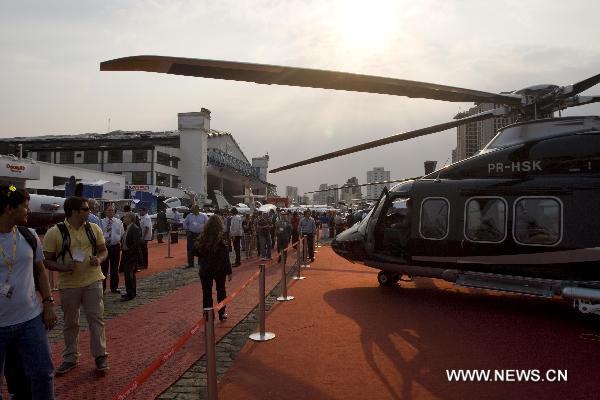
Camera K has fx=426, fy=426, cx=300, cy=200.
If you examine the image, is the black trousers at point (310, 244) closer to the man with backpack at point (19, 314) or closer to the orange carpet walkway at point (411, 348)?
the orange carpet walkway at point (411, 348)

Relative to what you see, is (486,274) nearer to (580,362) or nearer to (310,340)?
(580,362)

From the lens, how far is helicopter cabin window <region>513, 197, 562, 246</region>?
725 centimetres

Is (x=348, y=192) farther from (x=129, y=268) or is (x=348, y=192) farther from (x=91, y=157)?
(x=129, y=268)

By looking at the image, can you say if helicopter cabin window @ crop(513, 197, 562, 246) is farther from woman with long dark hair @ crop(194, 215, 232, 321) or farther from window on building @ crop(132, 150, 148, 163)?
window on building @ crop(132, 150, 148, 163)

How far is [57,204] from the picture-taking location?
61.9ft

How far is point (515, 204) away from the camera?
7.68 m

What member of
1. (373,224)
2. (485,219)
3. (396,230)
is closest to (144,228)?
(373,224)

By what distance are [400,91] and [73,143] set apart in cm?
5769

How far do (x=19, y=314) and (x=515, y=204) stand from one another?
7537mm

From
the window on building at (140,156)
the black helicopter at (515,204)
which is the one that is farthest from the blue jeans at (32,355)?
the window on building at (140,156)

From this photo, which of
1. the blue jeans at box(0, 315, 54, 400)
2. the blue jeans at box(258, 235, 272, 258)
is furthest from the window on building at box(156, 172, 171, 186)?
the blue jeans at box(0, 315, 54, 400)

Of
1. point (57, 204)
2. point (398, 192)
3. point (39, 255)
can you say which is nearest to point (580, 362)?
point (398, 192)

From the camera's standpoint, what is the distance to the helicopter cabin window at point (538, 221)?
7.25 meters

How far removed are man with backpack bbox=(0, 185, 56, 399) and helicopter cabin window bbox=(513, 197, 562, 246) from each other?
7.28 meters
